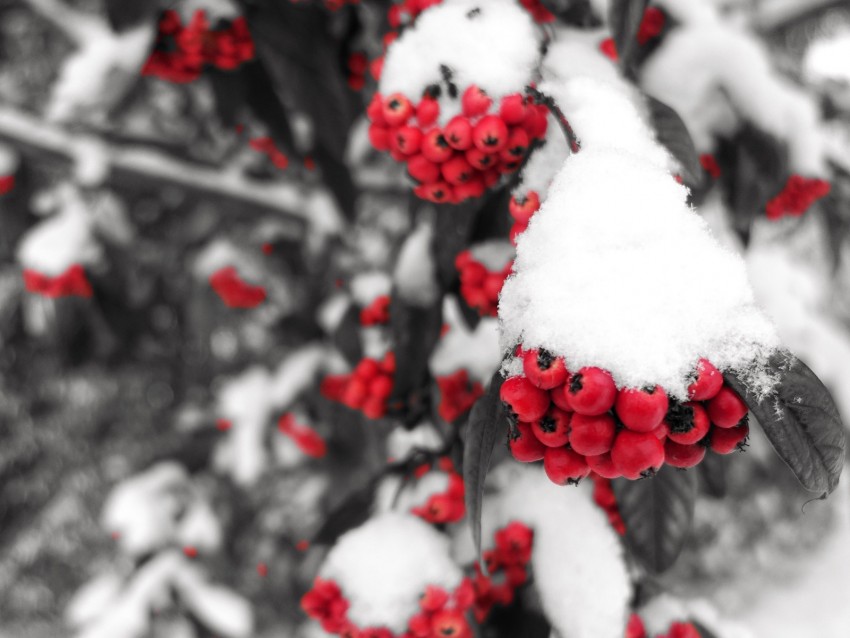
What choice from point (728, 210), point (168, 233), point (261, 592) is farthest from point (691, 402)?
point (261, 592)

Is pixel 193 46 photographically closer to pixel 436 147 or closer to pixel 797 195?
pixel 436 147

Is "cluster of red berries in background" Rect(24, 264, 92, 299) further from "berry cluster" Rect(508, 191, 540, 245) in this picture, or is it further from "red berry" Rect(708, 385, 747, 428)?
"red berry" Rect(708, 385, 747, 428)

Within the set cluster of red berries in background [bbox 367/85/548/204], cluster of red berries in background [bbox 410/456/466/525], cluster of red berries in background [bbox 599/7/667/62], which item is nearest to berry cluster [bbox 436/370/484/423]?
cluster of red berries in background [bbox 410/456/466/525]

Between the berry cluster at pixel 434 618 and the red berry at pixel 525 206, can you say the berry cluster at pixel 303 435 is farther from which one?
the red berry at pixel 525 206

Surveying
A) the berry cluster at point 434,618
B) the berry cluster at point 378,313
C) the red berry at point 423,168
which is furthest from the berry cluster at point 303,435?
the red berry at point 423,168

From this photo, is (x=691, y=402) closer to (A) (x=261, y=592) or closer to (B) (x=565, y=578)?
(B) (x=565, y=578)
